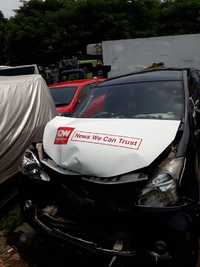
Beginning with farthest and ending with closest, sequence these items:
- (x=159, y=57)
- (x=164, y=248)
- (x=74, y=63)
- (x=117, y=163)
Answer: (x=74, y=63) < (x=159, y=57) < (x=117, y=163) < (x=164, y=248)

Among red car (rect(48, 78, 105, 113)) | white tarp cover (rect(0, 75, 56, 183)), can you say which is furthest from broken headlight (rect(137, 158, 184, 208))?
red car (rect(48, 78, 105, 113))

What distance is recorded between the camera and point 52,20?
31234 millimetres

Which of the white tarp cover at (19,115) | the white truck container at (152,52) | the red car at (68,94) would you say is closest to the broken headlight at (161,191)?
the white tarp cover at (19,115)

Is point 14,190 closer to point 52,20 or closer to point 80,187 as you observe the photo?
point 80,187

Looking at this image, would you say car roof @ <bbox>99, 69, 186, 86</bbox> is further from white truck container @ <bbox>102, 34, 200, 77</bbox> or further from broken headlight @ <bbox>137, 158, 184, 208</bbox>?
white truck container @ <bbox>102, 34, 200, 77</bbox>

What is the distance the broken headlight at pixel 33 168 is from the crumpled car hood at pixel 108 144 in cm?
15

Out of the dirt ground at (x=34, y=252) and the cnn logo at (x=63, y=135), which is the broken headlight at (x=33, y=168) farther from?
the dirt ground at (x=34, y=252)

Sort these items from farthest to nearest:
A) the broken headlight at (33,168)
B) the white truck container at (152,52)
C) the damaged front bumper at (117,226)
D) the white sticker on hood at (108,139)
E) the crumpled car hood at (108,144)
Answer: the white truck container at (152,52) < the broken headlight at (33,168) < the white sticker on hood at (108,139) < the crumpled car hood at (108,144) < the damaged front bumper at (117,226)

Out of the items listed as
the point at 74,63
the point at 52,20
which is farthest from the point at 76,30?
the point at 74,63

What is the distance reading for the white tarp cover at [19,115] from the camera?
496 centimetres

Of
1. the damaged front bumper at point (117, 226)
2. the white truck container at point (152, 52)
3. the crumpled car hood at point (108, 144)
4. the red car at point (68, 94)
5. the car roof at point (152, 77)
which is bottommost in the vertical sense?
the white truck container at point (152, 52)

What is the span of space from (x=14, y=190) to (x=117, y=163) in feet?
8.20

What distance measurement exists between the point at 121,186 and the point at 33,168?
3.19ft

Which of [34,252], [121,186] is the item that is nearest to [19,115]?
[34,252]
